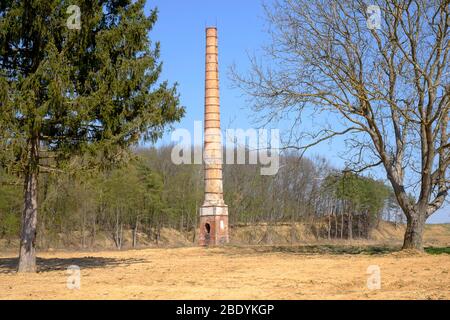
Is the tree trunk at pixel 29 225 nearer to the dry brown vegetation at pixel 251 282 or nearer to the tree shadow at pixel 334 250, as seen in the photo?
the dry brown vegetation at pixel 251 282

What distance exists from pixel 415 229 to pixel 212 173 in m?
16.2

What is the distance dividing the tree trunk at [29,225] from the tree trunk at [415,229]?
1236cm

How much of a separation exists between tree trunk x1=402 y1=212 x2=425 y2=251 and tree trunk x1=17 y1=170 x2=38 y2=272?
12362 mm

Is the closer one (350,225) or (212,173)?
(212,173)

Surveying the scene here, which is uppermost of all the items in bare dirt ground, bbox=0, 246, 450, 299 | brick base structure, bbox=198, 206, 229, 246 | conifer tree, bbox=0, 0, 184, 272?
conifer tree, bbox=0, 0, 184, 272

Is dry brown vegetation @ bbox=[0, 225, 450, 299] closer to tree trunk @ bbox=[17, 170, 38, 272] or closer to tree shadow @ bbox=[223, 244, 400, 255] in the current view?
tree trunk @ bbox=[17, 170, 38, 272]

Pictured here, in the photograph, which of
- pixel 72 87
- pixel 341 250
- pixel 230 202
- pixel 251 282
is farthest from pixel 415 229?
pixel 230 202

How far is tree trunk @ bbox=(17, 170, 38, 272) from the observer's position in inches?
587

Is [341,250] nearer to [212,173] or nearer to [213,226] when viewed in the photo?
[213,226]

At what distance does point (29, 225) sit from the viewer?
49.5ft

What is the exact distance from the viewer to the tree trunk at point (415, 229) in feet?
62.2

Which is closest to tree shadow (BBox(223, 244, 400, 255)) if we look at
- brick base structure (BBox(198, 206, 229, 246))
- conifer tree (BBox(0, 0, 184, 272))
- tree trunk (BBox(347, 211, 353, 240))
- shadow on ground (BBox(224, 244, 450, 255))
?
shadow on ground (BBox(224, 244, 450, 255))

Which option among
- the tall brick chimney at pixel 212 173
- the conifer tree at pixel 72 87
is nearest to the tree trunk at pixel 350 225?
the tall brick chimney at pixel 212 173

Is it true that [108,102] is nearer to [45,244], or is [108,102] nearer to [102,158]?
[102,158]
